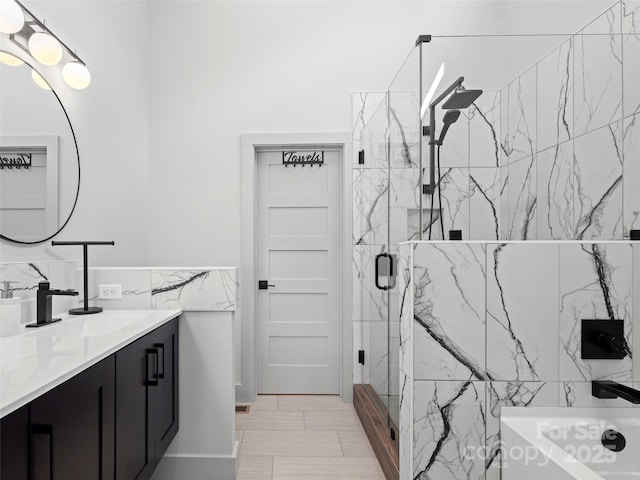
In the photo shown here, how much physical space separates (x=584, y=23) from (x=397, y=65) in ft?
4.30

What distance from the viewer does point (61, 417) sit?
1.04m

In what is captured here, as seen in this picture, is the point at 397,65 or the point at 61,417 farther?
the point at 397,65

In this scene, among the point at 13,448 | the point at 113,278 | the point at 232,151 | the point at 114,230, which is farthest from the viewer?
the point at 232,151

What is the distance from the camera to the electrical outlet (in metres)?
2.08

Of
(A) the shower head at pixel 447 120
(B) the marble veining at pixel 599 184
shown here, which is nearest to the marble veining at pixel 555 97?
(B) the marble veining at pixel 599 184

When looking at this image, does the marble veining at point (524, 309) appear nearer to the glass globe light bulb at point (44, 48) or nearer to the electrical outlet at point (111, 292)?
the electrical outlet at point (111, 292)

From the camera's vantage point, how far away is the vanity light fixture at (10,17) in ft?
5.05

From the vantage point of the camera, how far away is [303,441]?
2494mm

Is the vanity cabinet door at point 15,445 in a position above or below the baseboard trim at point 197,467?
above

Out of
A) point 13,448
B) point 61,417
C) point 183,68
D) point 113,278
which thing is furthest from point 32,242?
point 183,68

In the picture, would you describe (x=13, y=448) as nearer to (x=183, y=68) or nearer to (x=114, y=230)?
(x=114, y=230)

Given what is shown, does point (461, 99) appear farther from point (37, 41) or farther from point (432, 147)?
point (37, 41)

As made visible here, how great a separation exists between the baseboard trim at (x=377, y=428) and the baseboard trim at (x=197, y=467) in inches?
31.3

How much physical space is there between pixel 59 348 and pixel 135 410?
1.40ft
